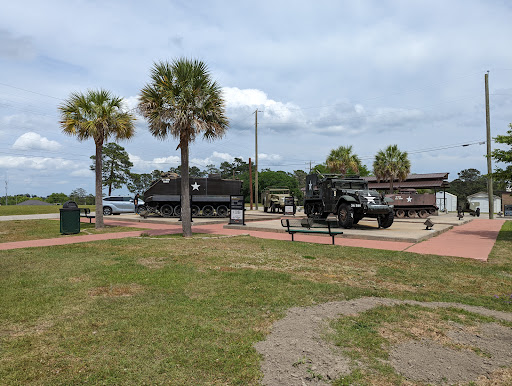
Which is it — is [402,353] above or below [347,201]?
below

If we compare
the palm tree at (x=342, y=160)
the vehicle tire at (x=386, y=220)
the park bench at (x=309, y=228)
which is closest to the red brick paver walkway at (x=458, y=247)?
the park bench at (x=309, y=228)

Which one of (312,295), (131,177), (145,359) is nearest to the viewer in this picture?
(145,359)

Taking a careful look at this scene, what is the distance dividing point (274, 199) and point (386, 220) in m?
17.3

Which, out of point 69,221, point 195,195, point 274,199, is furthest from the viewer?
point 274,199

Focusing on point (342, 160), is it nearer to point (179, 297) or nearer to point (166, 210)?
point (166, 210)

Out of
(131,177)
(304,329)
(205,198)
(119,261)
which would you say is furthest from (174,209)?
(131,177)

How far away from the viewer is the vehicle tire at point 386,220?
1606cm

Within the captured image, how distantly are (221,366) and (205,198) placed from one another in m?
21.5

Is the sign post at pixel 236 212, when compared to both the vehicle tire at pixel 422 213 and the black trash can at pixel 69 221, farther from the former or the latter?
the vehicle tire at pixel 422 213

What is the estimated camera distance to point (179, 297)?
550 cm

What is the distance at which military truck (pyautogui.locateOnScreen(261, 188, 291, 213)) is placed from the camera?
32625mm

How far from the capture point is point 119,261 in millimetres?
8602

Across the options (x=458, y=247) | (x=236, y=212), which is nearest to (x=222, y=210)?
(x=236, y=212)

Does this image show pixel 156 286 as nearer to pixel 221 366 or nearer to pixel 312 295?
pixel 312 295
